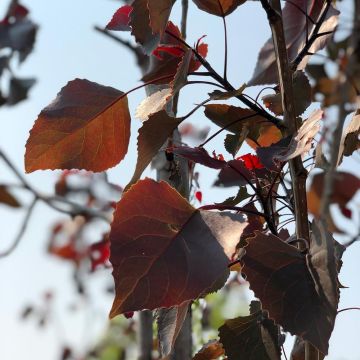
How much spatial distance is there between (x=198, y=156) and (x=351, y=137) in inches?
7.3

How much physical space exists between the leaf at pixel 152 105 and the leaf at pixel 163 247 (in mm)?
119

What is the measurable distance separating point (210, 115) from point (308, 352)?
294 millimetres

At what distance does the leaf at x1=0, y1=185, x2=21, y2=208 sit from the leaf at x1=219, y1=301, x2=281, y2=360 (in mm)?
1427

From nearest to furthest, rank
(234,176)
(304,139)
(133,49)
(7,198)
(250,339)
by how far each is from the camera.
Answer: (304,139) < (250,339) < (234,176) < (133,49) < (7,198)

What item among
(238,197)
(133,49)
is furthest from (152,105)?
(133,49)

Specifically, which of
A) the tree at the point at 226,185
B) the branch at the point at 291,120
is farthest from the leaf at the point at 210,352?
the branch at the point at 291,120

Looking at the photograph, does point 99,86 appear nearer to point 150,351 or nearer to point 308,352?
point 308,352

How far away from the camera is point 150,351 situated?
1359mm

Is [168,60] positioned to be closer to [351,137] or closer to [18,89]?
[351,137]

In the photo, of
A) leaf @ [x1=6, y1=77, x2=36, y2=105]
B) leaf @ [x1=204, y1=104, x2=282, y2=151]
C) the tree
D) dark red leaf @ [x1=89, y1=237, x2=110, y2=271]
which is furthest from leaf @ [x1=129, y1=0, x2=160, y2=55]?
leaf @ [x1=6, y1=77, x2=36, y2=105]

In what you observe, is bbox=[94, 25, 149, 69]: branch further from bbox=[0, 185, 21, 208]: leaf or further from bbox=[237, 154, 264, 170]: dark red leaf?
bbox=[237, 154, 264, 170]: dark red leaf

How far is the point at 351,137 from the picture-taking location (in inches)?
30.3

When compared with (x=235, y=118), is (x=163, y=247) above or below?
below

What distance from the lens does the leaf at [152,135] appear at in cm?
74
